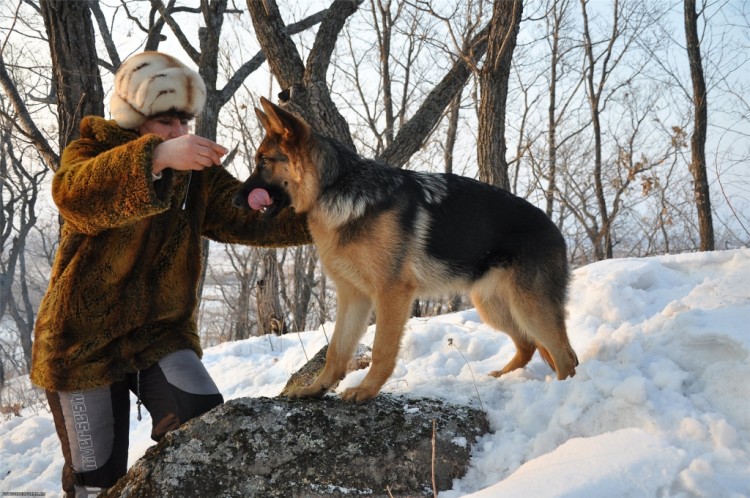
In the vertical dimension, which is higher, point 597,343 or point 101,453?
point 597,343

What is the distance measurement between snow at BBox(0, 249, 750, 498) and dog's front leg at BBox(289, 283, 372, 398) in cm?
46

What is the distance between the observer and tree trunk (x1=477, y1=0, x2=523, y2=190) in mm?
6465

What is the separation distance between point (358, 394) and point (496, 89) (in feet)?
16.0

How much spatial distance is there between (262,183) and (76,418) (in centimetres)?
163

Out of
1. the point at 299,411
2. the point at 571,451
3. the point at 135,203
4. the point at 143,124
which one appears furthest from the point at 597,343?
the point at 143,124

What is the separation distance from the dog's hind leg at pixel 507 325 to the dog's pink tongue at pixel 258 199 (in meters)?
1.69

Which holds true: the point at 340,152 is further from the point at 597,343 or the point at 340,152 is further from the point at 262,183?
the point at 597,343

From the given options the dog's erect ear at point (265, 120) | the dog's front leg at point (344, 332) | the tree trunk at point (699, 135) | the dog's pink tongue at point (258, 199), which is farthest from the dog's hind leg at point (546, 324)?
the tree trunk at point (699, 135)

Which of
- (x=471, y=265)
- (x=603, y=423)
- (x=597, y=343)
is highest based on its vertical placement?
(x=471, y=265)

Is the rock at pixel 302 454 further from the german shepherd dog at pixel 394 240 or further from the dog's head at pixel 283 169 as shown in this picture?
the dog's head at pixel 283 169

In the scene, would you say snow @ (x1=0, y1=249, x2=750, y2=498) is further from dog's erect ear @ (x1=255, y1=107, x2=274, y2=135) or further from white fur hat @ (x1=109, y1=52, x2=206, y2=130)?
white fur hat @ (x1=109, y1=52, x2=206, y2=130)

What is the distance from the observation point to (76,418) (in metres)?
2.78

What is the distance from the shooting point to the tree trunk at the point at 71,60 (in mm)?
5059

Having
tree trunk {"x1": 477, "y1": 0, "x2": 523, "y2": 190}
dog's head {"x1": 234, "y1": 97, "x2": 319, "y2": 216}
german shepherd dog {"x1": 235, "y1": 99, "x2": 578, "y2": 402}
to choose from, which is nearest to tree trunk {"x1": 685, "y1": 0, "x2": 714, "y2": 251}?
tree trunk {"x1": 477, "y1": 0, "x2": 523, "y2": 190}
